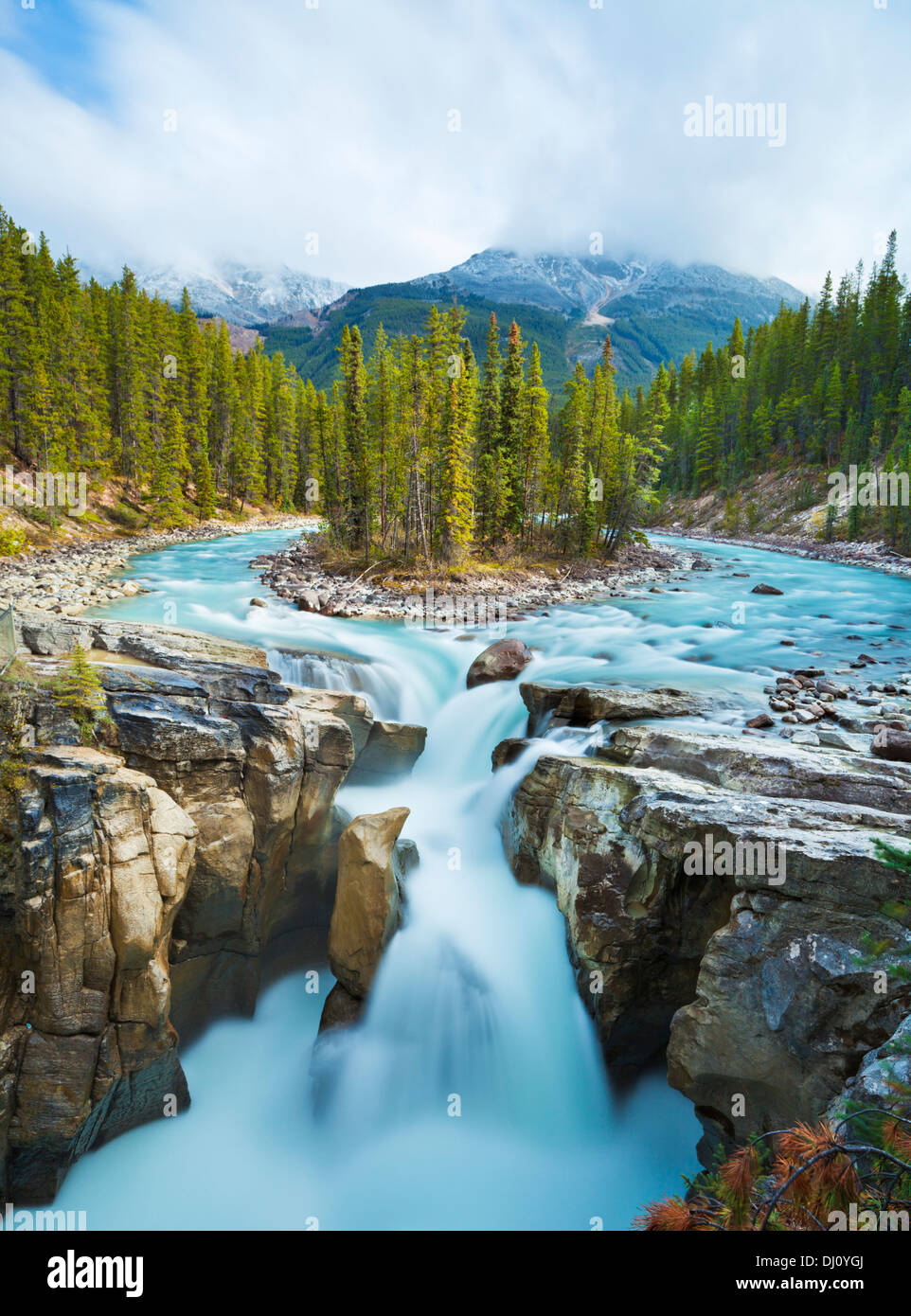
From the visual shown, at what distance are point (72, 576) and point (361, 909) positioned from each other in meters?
22.1

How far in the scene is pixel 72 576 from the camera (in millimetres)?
24125

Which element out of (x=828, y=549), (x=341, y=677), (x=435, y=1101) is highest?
(x=828, y=549)

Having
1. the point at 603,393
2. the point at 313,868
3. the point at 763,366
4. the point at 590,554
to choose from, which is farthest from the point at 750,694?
the point at 763,366

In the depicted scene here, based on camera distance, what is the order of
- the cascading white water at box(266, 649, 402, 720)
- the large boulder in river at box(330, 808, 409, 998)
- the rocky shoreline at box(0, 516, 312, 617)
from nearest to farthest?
the large boulder in river at box(330, 808, 409, 998) → the cascading white water at box(266, 649, 402, 720) → the rocky shoreline at box(0, 516, 312, 617)

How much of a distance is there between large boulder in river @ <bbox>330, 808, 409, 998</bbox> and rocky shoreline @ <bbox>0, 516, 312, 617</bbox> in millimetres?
12210

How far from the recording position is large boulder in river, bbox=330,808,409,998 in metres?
8.85

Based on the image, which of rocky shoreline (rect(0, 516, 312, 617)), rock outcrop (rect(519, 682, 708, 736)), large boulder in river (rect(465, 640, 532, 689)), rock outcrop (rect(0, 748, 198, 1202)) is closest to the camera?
rock outcrop (rect(0, 748, 198, 1202))

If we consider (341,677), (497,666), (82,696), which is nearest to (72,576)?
(341,677)

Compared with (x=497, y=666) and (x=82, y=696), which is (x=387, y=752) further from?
(x=82, y=696)

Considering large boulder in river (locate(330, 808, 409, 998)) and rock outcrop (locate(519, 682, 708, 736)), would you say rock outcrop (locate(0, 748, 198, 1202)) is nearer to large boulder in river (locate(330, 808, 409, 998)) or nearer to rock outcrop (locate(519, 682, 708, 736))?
large boulder in river (locate(330, 808, 409, 998))

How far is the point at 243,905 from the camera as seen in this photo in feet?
29.1

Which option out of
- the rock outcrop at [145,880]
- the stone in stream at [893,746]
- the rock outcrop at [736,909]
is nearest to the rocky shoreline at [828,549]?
the stone in stream at [893,746]

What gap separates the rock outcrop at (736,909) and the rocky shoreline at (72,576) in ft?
51.0

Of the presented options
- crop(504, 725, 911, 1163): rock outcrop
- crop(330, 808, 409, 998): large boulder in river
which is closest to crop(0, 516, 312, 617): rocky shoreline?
crop(330, 808, 409, 998): large boulder in river
